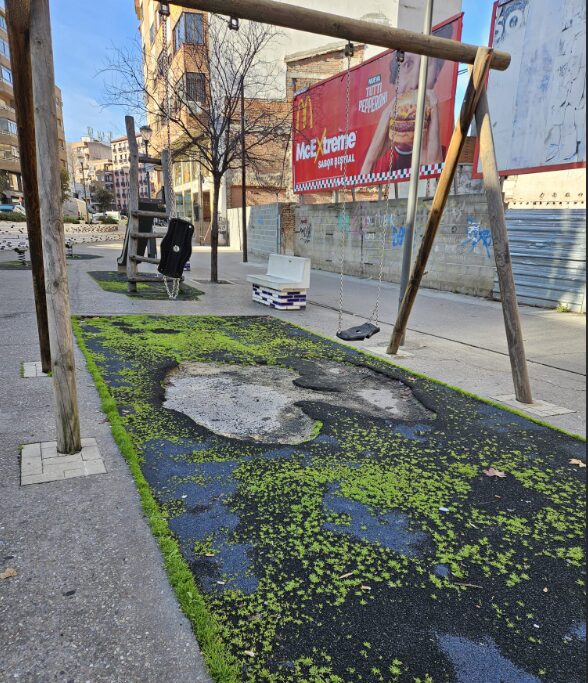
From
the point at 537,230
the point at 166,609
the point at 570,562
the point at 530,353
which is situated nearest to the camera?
the point at 166,609

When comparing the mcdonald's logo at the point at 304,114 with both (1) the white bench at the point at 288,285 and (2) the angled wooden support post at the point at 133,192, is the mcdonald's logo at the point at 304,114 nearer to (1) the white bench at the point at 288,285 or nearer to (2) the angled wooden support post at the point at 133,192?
(2) the angled wooden support post at the point at 133,192

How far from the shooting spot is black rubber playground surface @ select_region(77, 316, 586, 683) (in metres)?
1.86

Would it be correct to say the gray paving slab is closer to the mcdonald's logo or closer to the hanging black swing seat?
the hanging black swing seat

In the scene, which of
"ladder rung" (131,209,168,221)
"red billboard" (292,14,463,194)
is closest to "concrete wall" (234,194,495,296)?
"red billboard" (292,14,463,194)

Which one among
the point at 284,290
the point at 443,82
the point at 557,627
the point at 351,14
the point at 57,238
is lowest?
the point at 557,627

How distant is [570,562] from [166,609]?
1.98 meters

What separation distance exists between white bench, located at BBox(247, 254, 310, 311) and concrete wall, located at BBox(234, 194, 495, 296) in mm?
1680

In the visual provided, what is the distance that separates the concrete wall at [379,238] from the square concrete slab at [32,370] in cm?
484

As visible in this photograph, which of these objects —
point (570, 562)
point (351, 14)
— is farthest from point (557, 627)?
point (351, 14)

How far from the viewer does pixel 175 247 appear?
971 centimetres

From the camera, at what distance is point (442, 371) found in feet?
19.0

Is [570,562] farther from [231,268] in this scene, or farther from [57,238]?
[231,268]

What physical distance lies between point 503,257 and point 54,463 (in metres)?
4.25

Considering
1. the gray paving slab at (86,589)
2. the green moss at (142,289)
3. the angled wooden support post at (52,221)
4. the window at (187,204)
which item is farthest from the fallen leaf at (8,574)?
the window at (187,204)
